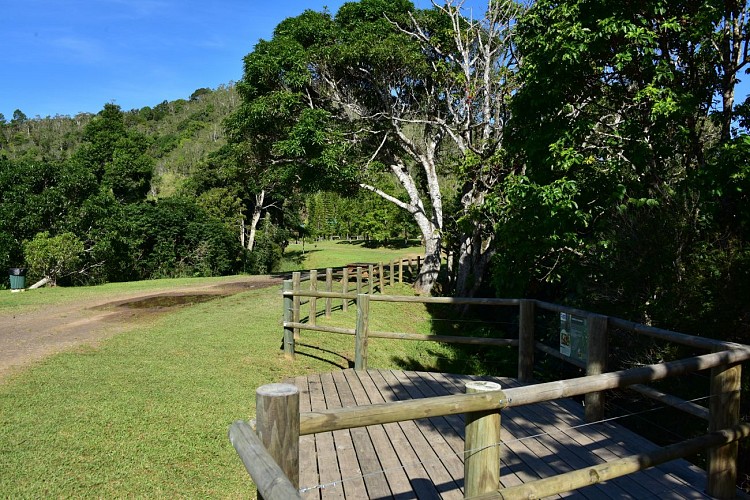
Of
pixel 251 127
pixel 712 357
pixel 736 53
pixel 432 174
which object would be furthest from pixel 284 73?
pixel 712 357

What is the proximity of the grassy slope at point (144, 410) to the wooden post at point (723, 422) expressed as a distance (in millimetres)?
3657

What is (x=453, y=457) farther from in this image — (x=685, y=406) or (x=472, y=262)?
(x=472, y=262)

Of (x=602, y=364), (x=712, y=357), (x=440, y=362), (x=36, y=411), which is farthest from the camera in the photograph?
(x=440, y=362)

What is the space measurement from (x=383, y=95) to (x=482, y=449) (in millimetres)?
18529

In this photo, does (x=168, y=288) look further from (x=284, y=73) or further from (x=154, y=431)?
(x=154, y=431)

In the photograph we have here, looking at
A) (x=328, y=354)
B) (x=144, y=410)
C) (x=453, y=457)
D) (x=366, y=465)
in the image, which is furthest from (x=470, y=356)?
(x=366, y=465)

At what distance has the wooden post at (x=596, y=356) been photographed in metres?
4.96

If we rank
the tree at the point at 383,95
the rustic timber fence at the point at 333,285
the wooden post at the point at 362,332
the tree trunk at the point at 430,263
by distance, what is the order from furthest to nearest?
the tree trunk at the point at 430,263 → the tree at the point at 383,95 → the rustic timber fence at the point at 333,285 → the wooden post at the point at 362,332

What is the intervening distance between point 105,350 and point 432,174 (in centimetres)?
1395

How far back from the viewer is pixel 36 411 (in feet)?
19.9

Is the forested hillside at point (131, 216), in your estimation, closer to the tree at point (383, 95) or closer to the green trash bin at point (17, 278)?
the green trash bin at point (17, 278)

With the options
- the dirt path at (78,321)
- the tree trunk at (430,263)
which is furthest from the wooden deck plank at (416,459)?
the tree trunk at (430,263)

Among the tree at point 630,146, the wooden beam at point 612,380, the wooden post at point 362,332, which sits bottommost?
the wooden post at point 362,332

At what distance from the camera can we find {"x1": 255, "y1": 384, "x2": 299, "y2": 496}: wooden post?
93.4 inches
